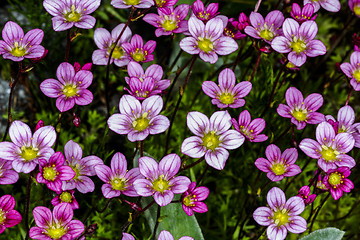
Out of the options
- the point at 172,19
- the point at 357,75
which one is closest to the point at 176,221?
the point at 172,19

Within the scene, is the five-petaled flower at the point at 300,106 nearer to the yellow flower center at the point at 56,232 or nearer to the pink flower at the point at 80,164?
the pink flower at the point at 80,164

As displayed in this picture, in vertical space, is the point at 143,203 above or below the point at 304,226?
below

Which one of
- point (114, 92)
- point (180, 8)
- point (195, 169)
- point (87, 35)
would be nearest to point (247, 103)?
point (195, 169)

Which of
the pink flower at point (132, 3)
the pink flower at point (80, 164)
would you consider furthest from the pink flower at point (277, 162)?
A: the pink flower at point (132, 3)

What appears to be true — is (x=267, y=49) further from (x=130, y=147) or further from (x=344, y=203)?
(x=344, y=203)

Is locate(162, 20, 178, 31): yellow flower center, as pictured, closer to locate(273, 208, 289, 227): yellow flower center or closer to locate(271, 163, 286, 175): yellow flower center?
locate(271, 163, 286, 175): yellow flower center

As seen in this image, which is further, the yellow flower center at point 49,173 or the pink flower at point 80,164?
the pink flower at point 80,164

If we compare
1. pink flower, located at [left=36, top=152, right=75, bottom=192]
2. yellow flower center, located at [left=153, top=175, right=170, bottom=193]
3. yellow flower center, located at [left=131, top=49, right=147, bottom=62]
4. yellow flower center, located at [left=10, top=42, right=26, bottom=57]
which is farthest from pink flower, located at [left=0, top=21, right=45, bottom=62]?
yellow flower center, located at [left=153, top=175, right=170, bottom=193]
